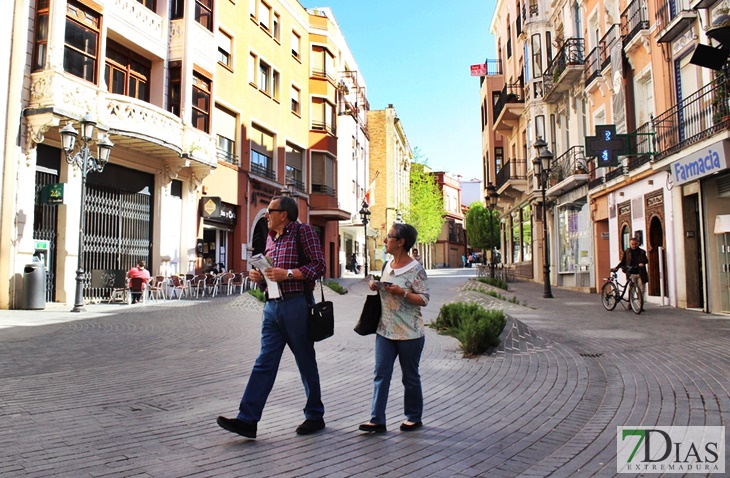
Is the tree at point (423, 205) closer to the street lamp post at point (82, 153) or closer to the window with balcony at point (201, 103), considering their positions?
the window with balcony at point (201, 103)

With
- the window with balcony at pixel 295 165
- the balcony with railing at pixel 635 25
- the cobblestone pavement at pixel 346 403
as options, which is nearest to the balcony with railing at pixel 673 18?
the balcony with railing at pixel 635 25

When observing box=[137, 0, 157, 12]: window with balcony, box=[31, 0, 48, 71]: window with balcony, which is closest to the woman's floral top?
box=[31, 0, 48, 71]: window with balcony

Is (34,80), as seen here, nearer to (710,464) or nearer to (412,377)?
(412,377)

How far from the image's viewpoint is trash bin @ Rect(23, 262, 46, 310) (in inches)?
536

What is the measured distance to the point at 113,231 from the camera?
1725 centimetres

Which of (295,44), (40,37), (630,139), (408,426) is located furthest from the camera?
(295,44)

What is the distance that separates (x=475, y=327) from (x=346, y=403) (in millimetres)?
2924

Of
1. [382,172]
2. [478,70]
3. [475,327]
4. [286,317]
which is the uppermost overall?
[478,70]

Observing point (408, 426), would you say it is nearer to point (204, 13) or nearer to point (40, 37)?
point (40, 37)

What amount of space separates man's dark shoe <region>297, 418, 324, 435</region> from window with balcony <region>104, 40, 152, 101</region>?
16235 millimetres

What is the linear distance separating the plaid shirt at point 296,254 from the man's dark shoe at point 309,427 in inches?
39.1

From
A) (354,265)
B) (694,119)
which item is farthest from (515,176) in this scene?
(354,265)

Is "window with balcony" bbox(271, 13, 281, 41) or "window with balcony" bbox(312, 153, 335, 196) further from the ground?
"window with balcony" bbox(271, 13, 281, 41)

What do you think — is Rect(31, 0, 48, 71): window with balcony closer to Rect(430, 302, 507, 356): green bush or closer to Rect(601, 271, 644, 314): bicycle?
Rect(430, 302, 507, 356): green bush
